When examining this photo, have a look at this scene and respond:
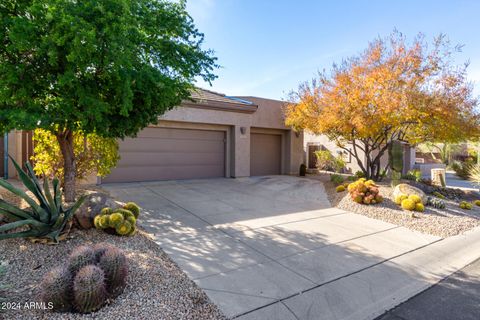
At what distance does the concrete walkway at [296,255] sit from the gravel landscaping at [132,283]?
0.23 meters

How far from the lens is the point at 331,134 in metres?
11.0

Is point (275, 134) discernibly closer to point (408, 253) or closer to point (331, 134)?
point (331, 134)

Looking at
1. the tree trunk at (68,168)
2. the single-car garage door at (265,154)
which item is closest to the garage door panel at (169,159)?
the single-car garage door at (265,154)

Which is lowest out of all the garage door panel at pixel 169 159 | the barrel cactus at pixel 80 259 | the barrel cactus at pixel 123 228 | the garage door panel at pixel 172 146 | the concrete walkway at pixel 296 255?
the concrete walkway at pixel 296 255

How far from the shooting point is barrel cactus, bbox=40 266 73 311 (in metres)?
2.36

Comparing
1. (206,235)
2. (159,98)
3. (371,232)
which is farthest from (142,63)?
(371,232)

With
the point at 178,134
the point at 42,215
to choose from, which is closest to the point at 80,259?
the point at 42,215

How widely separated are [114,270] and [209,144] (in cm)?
975

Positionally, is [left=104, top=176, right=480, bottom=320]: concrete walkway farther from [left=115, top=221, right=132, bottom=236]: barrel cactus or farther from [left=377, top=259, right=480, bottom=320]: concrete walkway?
[left=115, top=221, right=132, bottom=236]: barrel cactus

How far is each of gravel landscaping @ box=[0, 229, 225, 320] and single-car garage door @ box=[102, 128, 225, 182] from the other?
6.65 meters

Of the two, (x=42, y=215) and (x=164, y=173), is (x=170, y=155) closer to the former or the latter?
(x=164, y=173)

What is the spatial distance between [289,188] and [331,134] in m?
2.97

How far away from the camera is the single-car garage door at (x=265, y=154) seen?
14039mm

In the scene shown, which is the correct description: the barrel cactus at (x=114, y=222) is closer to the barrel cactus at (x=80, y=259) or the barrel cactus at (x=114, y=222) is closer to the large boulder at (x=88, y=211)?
the large boulder at (x=88, y=211)
